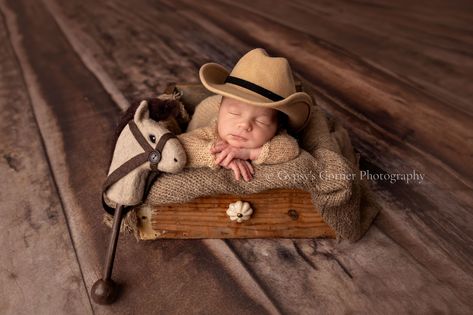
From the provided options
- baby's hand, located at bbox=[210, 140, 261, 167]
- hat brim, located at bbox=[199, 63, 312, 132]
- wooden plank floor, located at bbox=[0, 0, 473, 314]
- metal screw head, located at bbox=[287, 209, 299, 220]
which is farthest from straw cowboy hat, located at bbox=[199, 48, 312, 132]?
wooden plank floor, located at bbox=[0, 0, 473, 314]

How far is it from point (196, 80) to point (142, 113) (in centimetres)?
78

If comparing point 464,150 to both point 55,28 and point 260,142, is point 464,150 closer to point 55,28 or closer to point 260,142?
point 260,142

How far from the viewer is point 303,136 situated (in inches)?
43.9

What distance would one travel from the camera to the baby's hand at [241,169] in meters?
0.92

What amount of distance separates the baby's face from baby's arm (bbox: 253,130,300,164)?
0.08 ft

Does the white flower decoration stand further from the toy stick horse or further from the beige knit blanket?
the toy stick horse

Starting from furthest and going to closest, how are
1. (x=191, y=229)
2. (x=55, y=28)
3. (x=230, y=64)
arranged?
(x=55, y=28) < (x=230, y=64) < (x=191, y=229)

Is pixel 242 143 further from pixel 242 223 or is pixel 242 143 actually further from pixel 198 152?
pixel 242 223

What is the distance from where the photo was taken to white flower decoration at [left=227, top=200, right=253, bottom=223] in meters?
0.96

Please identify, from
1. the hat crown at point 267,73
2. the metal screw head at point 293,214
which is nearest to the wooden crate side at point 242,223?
the metal screw head at point 293,214

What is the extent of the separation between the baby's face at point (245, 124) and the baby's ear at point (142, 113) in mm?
181

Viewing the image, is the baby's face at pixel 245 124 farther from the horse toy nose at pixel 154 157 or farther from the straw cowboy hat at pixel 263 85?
the horse toy nose at pixel 154 157

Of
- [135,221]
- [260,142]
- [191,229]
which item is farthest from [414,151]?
[135,221]

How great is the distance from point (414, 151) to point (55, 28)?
1.87m
